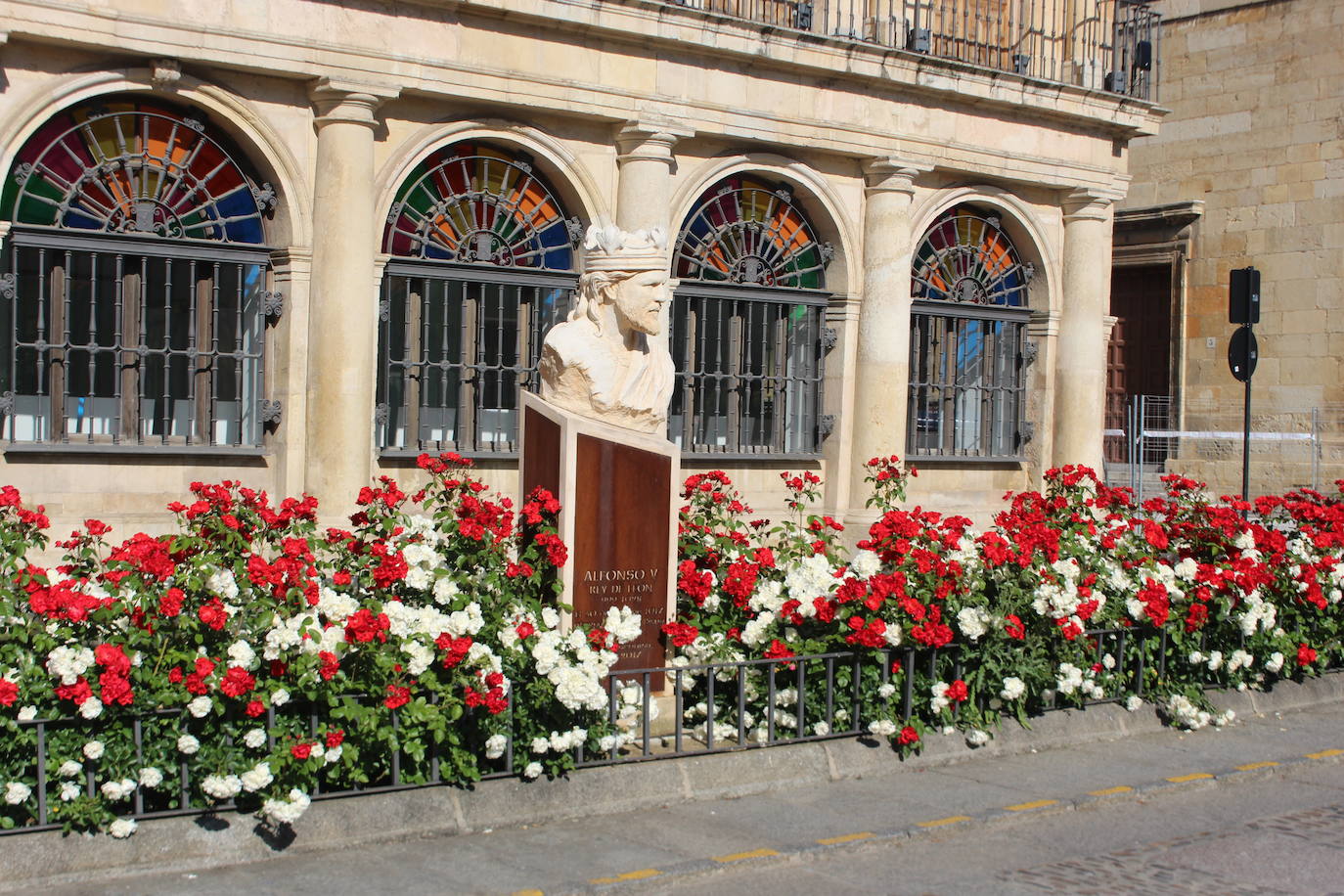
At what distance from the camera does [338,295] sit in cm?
1370

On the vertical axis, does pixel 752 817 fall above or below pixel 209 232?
below

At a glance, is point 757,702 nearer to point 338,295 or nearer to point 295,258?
point 338,295

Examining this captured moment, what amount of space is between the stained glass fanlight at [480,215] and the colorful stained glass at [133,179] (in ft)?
4.25

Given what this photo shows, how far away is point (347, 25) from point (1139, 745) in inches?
321

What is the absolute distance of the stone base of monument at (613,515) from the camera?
869cm

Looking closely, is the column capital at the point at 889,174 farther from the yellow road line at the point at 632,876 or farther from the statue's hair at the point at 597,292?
the yellow road line at the point at 632,876


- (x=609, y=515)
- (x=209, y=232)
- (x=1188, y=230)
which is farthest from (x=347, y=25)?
(x=1188, y=230)

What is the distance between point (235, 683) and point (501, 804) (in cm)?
130

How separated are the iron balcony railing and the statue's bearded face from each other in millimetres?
8492

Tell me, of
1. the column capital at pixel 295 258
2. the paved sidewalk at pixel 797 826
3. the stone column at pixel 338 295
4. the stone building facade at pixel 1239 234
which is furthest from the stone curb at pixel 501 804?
the stone building facade at pixel 1239 234

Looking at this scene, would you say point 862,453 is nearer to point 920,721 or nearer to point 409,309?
point 409,309

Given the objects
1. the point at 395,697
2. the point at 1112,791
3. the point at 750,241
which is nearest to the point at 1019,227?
the point at 750,241

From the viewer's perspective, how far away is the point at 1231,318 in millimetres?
16609

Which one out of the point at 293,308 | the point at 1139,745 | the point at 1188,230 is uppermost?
the point at 1188,230
